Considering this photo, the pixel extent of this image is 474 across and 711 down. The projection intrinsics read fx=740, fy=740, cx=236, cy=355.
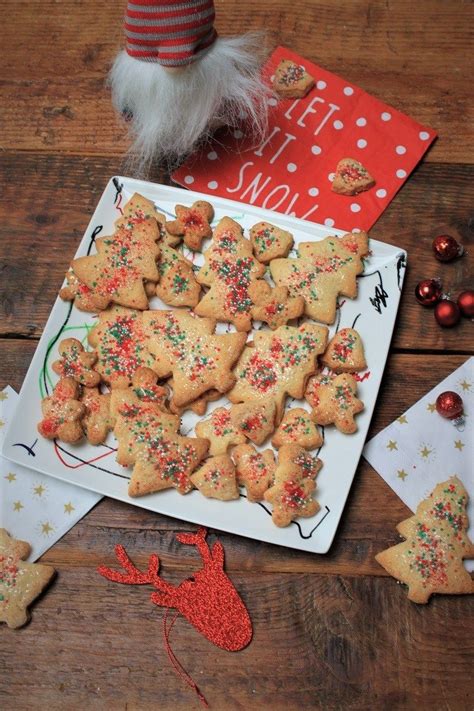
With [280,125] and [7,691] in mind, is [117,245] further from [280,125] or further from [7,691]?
[7,691]

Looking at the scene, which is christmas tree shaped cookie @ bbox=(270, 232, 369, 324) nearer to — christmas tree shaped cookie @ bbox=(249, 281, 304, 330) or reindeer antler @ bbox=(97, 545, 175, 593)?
christmas tree shaped cookie @ bbox=(249, 281, 304, 330)

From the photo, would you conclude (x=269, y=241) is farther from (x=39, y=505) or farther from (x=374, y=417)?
(x=39, y=505)

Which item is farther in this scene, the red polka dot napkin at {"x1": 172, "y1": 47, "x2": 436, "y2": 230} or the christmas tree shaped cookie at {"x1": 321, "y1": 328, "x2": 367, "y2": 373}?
the red polka dot napkin at {"x1": 172, "y1": 47, "x2": 436, "y2": 230}

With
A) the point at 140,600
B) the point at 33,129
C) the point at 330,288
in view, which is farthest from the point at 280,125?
the point at 140,600

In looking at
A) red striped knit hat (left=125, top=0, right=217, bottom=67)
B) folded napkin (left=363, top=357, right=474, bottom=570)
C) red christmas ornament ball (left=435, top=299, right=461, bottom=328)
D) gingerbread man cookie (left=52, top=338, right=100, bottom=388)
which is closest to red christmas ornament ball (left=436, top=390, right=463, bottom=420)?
folded napkin (left=363, top=357, right=474, bottom=570)

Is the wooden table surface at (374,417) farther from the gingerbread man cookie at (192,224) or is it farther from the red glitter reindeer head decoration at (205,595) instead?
the gingerbread man cookie at (192,224)

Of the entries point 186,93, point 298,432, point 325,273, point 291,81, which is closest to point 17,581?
point 298,432

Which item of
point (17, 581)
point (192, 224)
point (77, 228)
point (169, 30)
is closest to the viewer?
point (169, 30)
